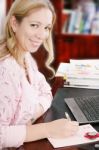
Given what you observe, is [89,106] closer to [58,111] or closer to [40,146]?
[58,111]

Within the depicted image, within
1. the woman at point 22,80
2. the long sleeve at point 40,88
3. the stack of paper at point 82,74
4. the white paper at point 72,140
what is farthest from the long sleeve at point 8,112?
the stack of paper at point 82,74

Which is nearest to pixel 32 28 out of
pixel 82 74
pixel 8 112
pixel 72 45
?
pixel 8 112

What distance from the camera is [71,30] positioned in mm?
3549

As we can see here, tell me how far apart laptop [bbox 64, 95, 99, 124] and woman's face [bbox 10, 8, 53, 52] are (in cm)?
30

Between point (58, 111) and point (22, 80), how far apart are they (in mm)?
235

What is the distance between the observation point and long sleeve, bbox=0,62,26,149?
1.22 m

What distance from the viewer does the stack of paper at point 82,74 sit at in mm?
1848

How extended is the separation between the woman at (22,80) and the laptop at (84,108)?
10 cm

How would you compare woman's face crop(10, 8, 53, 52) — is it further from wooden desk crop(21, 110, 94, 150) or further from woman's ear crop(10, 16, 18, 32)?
wooden desk crop(21, 110, 94, 150)

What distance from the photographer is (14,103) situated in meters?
1.31

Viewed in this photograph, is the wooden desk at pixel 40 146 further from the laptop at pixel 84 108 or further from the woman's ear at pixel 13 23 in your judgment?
the woman's ear at pixel 13 23

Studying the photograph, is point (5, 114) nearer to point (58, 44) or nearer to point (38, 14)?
point (38, 14)

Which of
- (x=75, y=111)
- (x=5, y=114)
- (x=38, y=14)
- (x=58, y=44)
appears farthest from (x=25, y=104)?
(x=58, y=44)

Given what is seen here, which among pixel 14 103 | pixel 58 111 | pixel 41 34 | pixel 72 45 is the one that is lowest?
pixel 72 45
